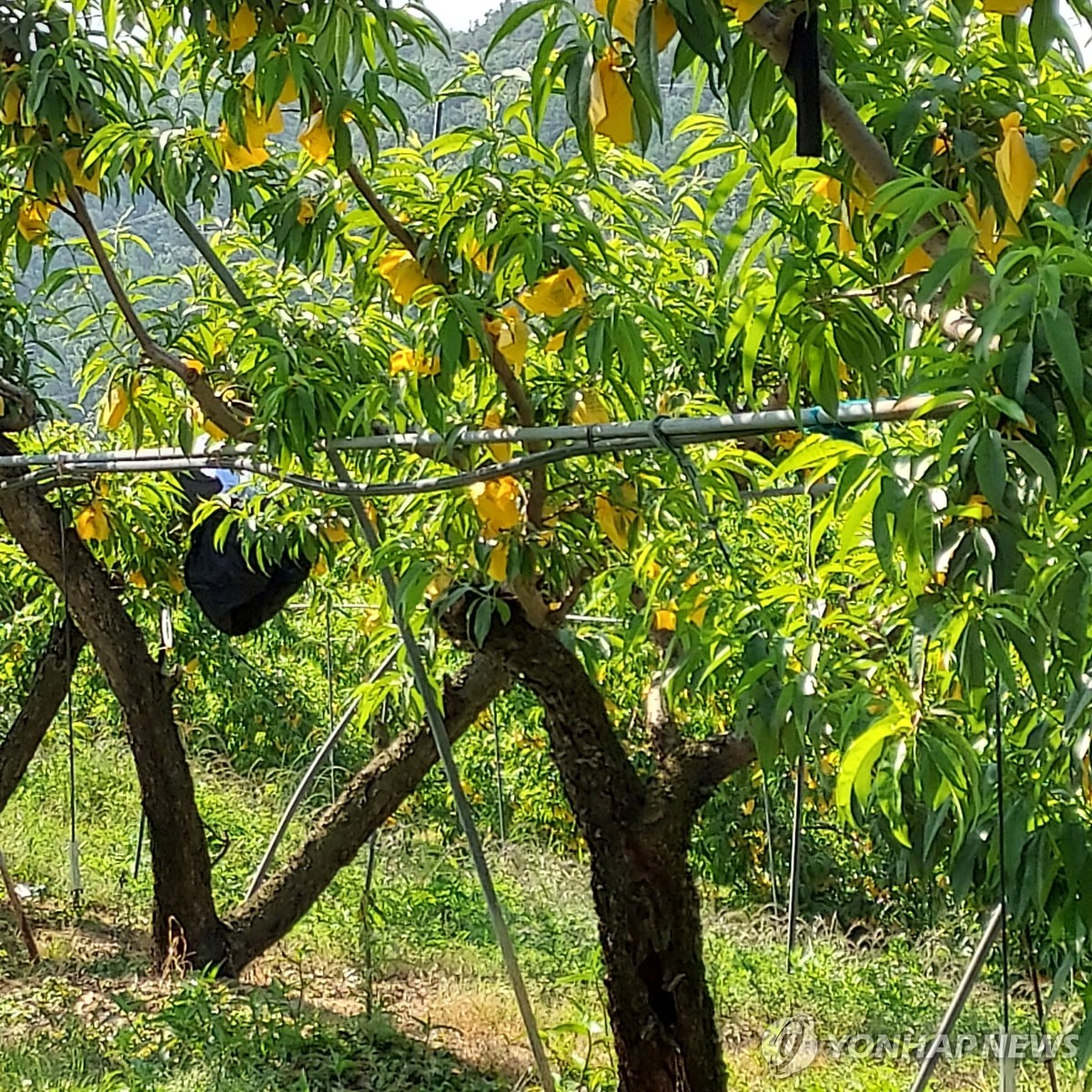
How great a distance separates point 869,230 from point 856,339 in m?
0.08

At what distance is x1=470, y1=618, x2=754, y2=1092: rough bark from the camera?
1985 mm

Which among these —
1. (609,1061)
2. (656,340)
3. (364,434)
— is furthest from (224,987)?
(656,340)

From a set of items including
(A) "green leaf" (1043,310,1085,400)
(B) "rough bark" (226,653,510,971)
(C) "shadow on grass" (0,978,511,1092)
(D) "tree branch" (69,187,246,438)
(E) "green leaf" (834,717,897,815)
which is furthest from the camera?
(B) "rough bark" (226,653,510,971)

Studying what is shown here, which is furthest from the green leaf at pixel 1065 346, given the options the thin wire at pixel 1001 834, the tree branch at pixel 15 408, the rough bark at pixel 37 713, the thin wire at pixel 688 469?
the rough bark at pixel 37 713

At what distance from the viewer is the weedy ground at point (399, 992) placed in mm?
2369

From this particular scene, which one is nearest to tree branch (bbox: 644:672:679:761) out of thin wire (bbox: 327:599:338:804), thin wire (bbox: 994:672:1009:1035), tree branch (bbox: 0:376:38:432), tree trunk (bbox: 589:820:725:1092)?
tree trunk (bbox: 589:820:725:1092)

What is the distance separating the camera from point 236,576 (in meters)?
2.62

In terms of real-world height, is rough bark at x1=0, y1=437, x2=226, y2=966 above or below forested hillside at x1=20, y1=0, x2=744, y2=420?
below

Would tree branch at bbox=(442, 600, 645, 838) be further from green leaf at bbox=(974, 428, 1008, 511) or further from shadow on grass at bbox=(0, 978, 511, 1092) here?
green leaf at bbox=(974, 428, 1008, 511)

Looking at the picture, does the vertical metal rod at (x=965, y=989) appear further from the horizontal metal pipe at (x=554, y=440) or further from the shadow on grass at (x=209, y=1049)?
the shadow on grass at (x=209, y=1049)

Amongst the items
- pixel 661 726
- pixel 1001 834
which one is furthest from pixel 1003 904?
pixel 661 726

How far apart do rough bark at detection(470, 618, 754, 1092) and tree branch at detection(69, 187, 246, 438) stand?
521mm

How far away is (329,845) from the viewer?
2.88 m

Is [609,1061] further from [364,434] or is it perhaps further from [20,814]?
[20,814]
